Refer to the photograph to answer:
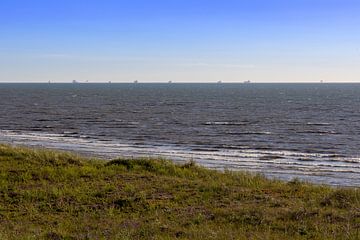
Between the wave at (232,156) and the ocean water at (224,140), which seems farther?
the ocean water at (224,140)

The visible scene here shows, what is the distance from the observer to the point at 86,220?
44.2ft

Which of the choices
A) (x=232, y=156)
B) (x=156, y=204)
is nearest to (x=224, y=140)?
(x=232, y=156)

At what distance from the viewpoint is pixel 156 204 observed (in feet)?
51.3

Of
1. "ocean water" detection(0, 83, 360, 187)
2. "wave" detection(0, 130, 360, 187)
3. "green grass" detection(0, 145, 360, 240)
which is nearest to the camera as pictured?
"green grass" detection(0, 145, 360, 240)

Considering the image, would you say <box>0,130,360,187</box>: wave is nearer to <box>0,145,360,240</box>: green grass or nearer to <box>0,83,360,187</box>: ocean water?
<box>0,83,360,187</box>: ocean water

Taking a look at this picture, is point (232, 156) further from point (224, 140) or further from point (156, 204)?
point (156, 204)

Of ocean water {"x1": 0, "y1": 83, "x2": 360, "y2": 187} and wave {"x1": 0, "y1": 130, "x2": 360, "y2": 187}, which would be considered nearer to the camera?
wave {"x1": 0, "y1": 130, "x2": 360, "y2": 187}

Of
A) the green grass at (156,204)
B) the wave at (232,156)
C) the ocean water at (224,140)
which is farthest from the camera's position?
the ocean water at (224,140)

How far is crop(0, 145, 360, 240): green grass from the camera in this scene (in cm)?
1190

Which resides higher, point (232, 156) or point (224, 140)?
point (232, 156)

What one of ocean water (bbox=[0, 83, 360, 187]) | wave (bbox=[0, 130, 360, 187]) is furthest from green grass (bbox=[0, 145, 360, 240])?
ocean water (bbox=[0, 83, 360, 187])

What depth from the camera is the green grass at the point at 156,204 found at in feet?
39.0

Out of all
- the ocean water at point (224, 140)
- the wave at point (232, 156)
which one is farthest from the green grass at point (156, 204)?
the ocean water at point (224, 140)

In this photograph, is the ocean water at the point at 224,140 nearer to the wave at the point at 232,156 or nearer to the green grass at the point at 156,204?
the wave at the point at 232,156
